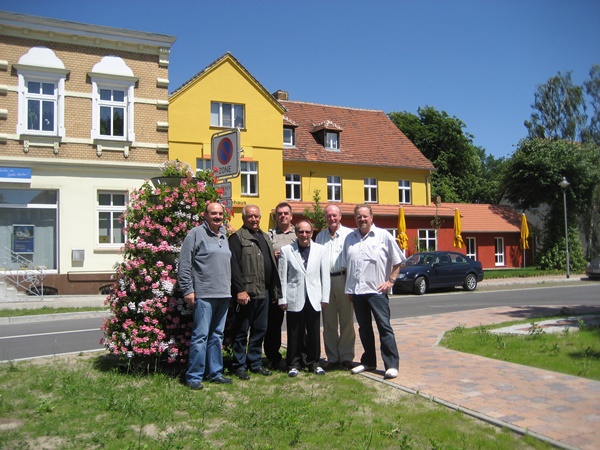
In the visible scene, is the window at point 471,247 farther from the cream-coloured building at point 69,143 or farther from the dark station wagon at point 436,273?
the cream-coloured building at point 69,143

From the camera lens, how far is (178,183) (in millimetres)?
7164

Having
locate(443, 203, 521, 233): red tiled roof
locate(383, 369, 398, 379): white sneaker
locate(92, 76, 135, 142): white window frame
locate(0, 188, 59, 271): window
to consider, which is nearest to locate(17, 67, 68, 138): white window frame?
locate(92, 76, 135, 142): white window frame

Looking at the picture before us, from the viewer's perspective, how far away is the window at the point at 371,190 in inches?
1313

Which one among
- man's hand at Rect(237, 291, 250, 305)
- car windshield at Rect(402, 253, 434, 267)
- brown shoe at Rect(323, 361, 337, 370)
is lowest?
brown shoe at Rect(323, 361, 337, 370)

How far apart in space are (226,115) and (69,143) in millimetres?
Result: 8192

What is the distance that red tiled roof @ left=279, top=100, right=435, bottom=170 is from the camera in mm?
31984

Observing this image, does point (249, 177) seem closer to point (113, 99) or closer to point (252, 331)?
point (113, 99)

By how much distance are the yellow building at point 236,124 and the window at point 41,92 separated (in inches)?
223

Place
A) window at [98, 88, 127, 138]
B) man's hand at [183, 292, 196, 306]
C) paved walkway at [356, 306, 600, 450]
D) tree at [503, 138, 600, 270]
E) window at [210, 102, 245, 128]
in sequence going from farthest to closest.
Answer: tree at [503, 138, 600, 270]
window at [210, 102, 245, 128]
window at [98, 88, 127, 138]
man's hand at [183, 292, 196, 306]
paved walkway at [356, 306, 600, 450]

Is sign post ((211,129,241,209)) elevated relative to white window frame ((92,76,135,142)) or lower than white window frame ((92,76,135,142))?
lower

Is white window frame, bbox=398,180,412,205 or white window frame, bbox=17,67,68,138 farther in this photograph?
white window frame, bbox=398,180,412,205

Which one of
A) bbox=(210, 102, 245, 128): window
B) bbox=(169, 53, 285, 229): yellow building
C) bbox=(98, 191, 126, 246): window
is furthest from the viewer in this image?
bbox=(210, 102, 245, 128): window

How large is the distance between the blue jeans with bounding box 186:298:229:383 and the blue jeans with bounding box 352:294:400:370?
1637mm

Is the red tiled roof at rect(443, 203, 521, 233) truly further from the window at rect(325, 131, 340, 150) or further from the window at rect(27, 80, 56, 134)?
the window at rect(27, 80, 56, 134)
